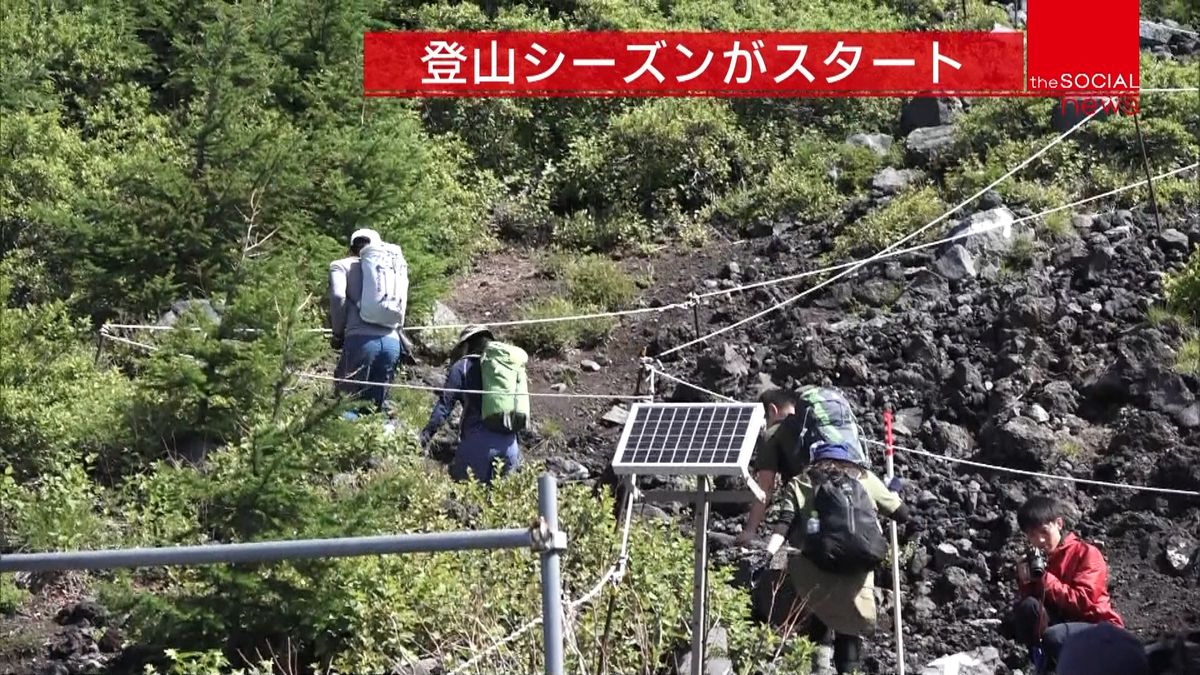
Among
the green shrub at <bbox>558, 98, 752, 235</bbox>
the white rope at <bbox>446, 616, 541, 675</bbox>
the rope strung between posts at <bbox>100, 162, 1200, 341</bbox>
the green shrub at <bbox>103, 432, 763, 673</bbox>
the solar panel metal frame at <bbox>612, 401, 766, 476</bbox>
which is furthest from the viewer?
the green shrub at <bbox>558, 98, 752, 235</bbox>

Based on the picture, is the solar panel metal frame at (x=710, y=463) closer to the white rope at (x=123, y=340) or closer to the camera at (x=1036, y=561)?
the camera at (x=1036, y=561)

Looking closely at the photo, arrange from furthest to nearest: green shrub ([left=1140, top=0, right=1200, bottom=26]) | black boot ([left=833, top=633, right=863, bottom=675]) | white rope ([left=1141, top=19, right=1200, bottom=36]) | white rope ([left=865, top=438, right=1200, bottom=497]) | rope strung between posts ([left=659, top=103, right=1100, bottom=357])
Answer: green shrub ([left=1140, top=0, right=1200, bottom=26])
white rope ([left=1141, top=19, right=1200, bottom=36])
rope strung between posts ([left=659, top=103, right=1100, bottom=357])
white rope ([left=865, top=438, right=1200, bottom=497])
black boot ([left=833, top=633, right=863, bottom=675])

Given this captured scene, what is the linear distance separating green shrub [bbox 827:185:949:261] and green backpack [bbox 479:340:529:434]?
4.73 metres

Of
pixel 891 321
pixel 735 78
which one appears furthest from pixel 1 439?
pixel 735 78

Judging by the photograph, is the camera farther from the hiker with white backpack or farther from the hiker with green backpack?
the hiker with white backpack

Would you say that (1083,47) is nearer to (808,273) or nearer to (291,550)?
(808,273)

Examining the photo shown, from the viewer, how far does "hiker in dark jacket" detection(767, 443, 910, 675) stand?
8695 millimetres

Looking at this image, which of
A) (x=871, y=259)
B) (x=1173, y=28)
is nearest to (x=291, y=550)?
(x=871, y=259)

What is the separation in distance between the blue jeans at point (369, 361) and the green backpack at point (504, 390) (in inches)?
34.1

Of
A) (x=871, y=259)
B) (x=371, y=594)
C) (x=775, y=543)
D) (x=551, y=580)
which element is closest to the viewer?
(x=551, y=580)

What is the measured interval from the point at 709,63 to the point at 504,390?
8.56 meters

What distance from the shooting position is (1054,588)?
7.85 metres

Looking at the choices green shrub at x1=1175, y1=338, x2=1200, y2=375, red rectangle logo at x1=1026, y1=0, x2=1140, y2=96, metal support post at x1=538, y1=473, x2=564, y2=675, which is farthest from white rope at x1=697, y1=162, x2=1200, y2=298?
metal support post at x1=538, y1=473, x2=564, y2=675

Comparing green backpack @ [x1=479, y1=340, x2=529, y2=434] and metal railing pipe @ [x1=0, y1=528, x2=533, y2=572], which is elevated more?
metal railing pipe @ [x1=0, y1=528, x2=533, y2=572]
